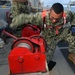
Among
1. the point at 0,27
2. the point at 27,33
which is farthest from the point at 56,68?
the point at 0,27

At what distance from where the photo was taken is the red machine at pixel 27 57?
236 centimetres

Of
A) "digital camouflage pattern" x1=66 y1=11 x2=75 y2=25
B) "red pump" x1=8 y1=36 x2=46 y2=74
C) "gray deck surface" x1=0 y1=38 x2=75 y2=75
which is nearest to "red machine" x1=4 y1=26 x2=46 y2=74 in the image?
"red pump" x1=8 y1=36 x2=46 y2=74

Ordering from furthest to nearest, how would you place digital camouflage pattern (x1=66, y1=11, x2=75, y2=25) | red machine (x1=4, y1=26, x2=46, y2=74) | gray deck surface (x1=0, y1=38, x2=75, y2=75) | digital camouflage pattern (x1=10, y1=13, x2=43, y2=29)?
gray deck surface (x1=0, y1=38, x2=75, y2=75) < digital camouflage pattern (x1=66, y1=11, x2=75, y2=25) < digital camouflage pattern (x1=10, y1=13, x2=43, y2=29) < red machine (x1=4, y1=26, x2=46, y2=74)

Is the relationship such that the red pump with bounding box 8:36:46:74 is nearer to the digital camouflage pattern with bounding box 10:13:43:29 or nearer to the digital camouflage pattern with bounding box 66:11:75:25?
the digital camouflage pattern with bounding box 10:13:43:29

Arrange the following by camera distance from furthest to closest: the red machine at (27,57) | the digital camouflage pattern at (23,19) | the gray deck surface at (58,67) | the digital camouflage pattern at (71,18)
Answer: the gray deck surface at (58,67), the digital camouflage pattern at (71,18), the digital camouflage pattern at (23,19), the red machine at (27,57)

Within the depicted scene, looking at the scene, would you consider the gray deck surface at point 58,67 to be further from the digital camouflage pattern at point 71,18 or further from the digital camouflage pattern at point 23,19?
the digital camouflage pattern at point 23,19

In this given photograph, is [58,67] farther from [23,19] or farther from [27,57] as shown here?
[27,57]

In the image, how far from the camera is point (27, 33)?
3865 mm

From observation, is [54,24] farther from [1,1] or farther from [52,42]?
[1,1]

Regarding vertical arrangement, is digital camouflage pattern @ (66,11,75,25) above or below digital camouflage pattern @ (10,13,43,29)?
below

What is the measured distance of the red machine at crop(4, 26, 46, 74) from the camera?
2359 millimetres

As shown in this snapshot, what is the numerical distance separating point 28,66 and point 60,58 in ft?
6.53

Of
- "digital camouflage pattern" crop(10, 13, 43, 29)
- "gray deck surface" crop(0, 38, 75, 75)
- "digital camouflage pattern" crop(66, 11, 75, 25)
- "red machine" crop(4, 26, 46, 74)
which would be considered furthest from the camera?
"gray deck surface" crop(0, 38, 75, 75)

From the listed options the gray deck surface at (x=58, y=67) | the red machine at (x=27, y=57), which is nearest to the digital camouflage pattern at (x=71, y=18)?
the gray deck surface at (x=58, y=67)
